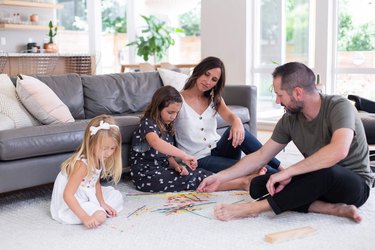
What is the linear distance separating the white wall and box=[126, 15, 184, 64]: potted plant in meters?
1.34

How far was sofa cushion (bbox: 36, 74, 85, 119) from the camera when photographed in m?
3.87

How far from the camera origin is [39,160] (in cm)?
298

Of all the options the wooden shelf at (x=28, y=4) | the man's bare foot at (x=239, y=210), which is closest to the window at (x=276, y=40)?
the wooden shelf at (x=28, y=4)

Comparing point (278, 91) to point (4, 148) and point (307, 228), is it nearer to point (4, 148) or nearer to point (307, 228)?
point (307, 228)

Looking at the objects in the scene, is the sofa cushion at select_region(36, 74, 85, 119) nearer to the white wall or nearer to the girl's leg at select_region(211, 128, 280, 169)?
the girl's leg at select_region(211, 128, 280, 169)

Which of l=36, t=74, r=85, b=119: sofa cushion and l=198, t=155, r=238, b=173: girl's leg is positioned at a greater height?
l=36, t=74, r=85, b=119: sofa cushion

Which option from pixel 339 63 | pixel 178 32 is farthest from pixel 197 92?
pixel 178 32

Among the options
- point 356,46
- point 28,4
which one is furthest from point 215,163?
point 28,4

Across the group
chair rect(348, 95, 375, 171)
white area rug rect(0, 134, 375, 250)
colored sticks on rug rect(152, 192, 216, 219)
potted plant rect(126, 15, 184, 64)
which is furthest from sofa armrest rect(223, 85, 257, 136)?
potted plant rect(126, 15, 184, 64)

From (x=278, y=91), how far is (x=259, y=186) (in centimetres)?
54

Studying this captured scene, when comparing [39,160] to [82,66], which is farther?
[82,66]

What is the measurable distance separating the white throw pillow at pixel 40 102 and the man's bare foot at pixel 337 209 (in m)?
1.78

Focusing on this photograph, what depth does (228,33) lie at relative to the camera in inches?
261

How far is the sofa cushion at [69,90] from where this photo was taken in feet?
12.7
